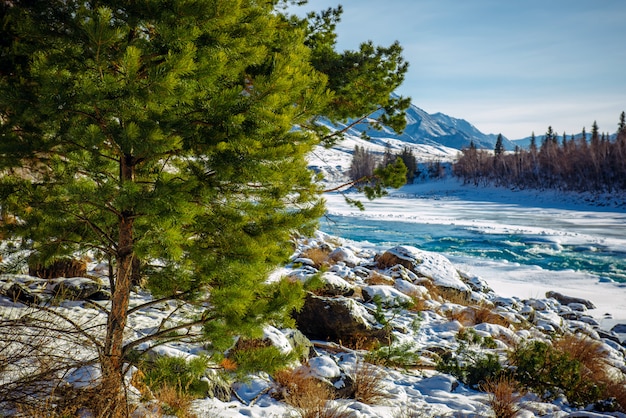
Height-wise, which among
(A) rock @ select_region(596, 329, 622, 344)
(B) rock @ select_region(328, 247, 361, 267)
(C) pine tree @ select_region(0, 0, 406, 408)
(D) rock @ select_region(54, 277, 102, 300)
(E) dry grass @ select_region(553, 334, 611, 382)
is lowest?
(A) rock @ select_region(596, 329, 622, 344)

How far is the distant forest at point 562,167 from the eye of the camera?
60.7 meters

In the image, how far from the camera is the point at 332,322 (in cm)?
701

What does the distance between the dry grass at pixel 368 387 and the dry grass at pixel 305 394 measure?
423 millimetres

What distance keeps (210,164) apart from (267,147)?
48 cm

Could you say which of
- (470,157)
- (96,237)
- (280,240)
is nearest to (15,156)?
(96,237)

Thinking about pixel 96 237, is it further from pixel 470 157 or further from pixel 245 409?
pixel 470 157

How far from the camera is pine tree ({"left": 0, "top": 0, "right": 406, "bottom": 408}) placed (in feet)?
9.12

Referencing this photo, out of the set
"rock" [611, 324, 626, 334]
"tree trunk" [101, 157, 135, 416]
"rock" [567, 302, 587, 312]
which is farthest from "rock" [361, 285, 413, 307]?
"rock" [567, 302, 587, 312]

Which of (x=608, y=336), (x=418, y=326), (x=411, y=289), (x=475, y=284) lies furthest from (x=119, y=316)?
(x=475, y=284)

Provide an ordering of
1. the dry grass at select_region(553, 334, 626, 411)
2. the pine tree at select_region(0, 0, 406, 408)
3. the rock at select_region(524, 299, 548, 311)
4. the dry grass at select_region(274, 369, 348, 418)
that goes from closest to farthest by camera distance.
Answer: the pine tree at select_region(0, 0, 406, 408) → the dry grass at select_region(274, 369, 348, 418) → the dry grass at select_region(553, 334, 626, 411) → the rock at select_region(524, 299, 548, 311)

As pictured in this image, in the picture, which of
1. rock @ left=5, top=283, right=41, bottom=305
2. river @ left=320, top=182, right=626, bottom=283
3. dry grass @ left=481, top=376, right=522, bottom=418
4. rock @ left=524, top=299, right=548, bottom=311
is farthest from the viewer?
river @ left=320, top=182, right=626, bottom=283

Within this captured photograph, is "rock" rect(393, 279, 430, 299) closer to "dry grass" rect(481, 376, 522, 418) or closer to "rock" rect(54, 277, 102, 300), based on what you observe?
"dry grass" rect(481, 376, 522, 418)

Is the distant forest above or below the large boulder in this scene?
above

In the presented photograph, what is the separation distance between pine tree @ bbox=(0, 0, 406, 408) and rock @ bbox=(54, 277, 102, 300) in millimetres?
2602
